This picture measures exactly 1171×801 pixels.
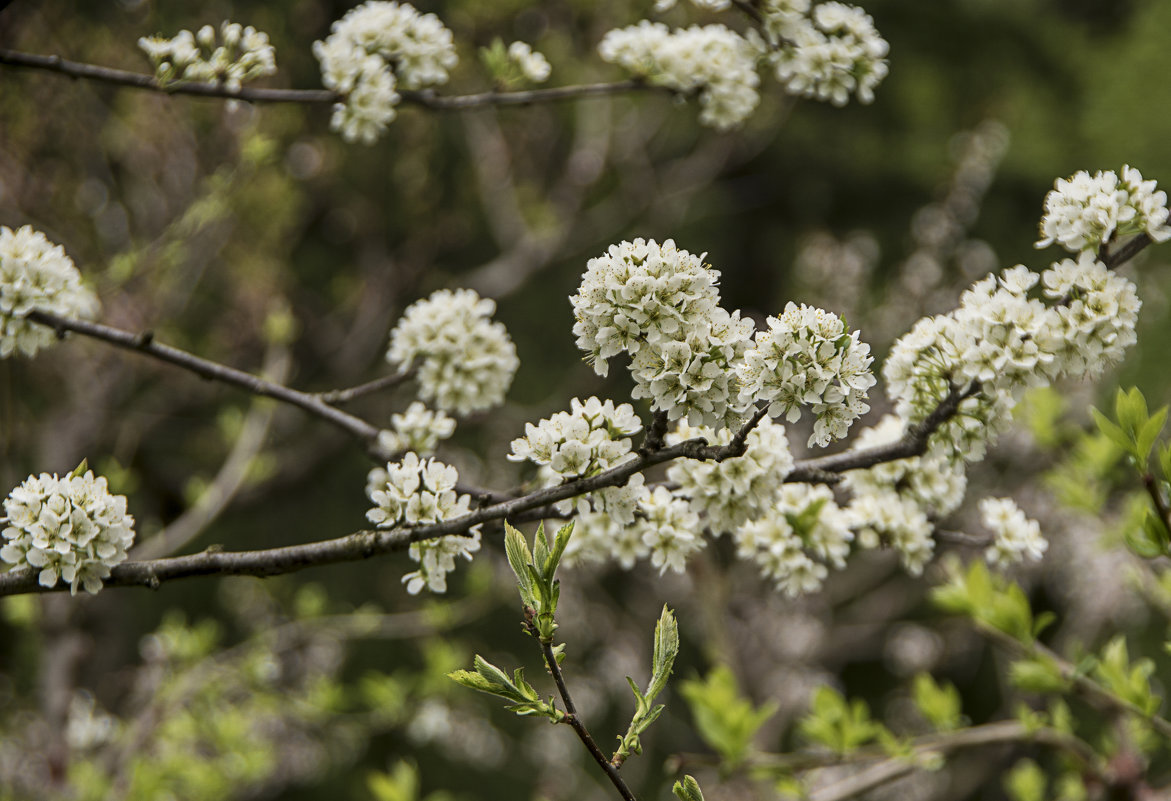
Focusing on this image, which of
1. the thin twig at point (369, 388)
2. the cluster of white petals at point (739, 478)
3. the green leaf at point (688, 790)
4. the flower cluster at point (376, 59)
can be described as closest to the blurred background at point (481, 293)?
the flower cluster at point (376, 59)

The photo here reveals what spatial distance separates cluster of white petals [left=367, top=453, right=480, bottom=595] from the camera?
0.95 meters

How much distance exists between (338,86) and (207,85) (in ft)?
0.67

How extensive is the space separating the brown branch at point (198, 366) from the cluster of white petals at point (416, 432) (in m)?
0.02

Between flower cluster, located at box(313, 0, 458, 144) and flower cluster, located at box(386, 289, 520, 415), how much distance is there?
36 cm

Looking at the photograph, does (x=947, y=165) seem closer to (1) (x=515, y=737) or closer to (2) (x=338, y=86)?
(2) (x=338, y=86)

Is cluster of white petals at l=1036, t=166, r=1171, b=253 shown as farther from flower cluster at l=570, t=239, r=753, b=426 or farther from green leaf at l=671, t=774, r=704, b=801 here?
green leaf at l=671, t=774, r=704, b=801

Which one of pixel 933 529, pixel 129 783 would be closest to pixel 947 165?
pixel 933 529

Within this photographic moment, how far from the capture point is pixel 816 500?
43.6 inches

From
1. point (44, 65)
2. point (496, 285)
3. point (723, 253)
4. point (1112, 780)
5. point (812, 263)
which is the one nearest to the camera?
point (44, 65)

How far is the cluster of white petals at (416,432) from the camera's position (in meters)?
1.26

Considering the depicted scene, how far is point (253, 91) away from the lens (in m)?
1.34

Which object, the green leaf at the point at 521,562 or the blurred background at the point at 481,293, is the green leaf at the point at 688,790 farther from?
the blurred background at the point at 481,293

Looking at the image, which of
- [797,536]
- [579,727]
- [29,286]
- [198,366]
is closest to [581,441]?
[579,727]

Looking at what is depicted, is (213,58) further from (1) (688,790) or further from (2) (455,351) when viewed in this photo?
(1) (688,790)
